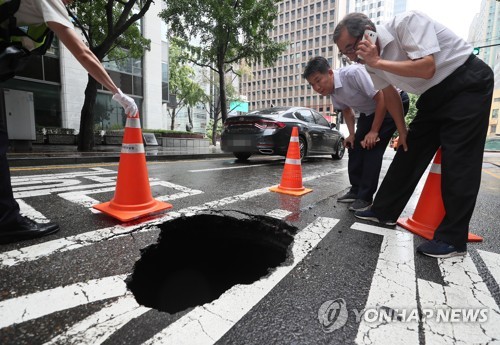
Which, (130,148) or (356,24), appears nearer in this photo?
(356,24)

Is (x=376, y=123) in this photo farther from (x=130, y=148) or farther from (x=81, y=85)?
(x=81, y=85)

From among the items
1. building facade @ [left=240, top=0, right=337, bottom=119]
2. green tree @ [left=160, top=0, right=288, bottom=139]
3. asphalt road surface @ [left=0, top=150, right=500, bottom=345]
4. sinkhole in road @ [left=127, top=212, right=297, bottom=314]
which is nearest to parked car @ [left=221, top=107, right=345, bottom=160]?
asphalt road surface @ [left=0, top=150, right=500, bottom=345]

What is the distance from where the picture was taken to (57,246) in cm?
174

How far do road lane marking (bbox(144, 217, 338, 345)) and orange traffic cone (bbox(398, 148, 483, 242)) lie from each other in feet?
4.25

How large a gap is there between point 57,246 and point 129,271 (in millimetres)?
624

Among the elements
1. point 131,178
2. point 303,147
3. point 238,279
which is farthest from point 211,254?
point 303,147

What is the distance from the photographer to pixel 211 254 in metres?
2.56

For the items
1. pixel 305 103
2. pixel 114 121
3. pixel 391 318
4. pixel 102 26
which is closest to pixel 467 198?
pixel 391 318

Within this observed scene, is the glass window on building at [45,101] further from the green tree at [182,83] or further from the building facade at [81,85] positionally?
the green tree at [182,83]

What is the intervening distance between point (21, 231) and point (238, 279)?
5.57 ft

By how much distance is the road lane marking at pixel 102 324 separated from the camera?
38.4 inches

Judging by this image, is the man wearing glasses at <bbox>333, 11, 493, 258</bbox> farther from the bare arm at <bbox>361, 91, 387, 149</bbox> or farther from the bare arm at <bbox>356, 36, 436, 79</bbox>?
the bare arm at <bbox>361, 91, 387, 149</bbox>
